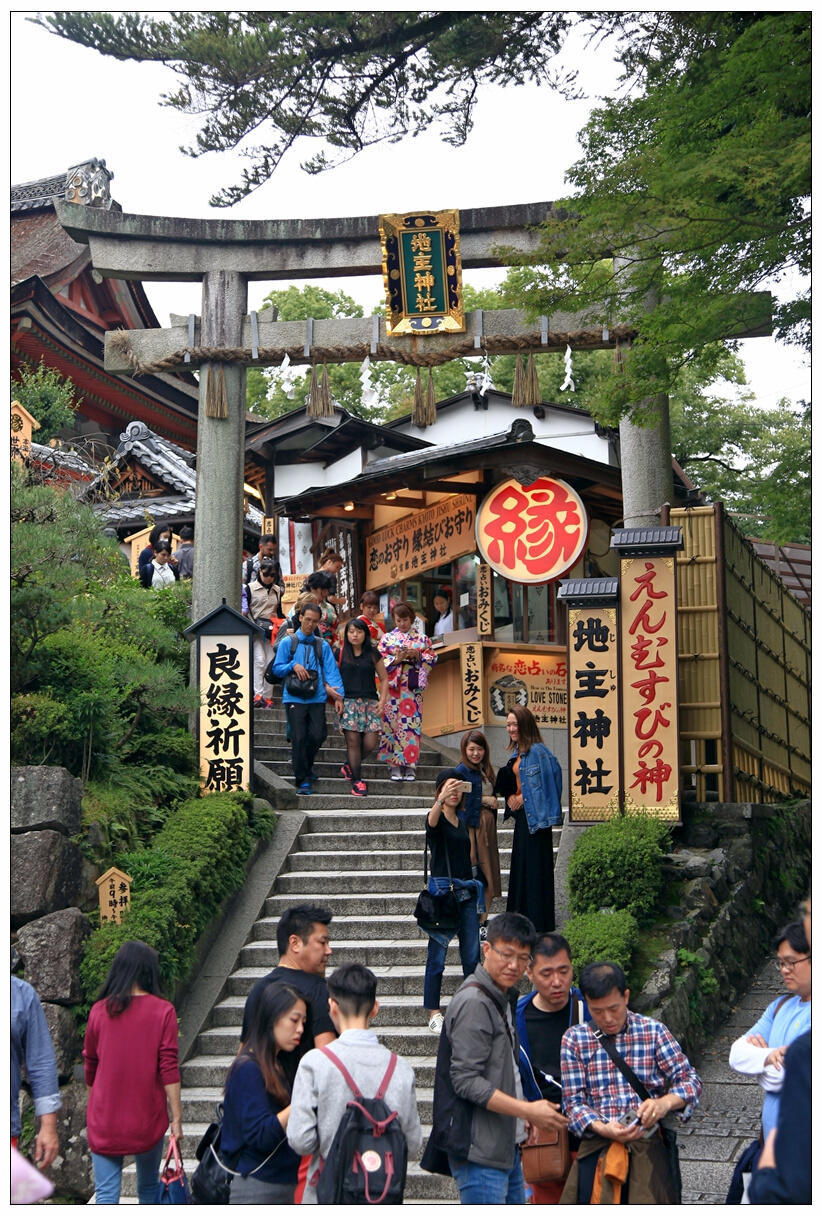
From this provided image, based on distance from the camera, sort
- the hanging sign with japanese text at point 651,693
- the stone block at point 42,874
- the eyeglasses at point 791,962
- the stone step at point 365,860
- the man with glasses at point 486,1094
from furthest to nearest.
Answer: the stone step at point 365,860 < the hanging sign with japanese text at point 651,693 < the stone block at point 42,874 < the man with glasses at point 486,1094 < the eyeglasses at point 791,962

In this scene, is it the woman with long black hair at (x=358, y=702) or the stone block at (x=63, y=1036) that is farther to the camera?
the woman with long black hair at (x=358, y=702)

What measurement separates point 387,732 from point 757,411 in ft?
62.4

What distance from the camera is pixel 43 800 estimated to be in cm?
1077

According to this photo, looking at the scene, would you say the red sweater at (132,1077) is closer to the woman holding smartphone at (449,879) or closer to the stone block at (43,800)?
the woman holding smartphone at (449,879)

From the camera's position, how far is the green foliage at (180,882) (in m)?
10.4

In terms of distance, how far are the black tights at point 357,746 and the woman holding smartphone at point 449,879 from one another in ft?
13.8

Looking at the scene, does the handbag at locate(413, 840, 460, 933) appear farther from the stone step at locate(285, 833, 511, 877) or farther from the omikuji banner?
the omikuji banner

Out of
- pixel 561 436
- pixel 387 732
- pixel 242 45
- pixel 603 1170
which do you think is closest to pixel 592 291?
pixel 242 45

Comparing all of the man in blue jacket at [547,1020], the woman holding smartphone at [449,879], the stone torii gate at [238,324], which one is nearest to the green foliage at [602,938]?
the woman holding smartphone at [449,879]

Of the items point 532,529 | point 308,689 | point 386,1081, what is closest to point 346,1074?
point 386,1081

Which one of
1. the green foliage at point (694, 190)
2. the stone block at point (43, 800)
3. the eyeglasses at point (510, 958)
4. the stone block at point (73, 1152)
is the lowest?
the stone block at point (73, 1152)

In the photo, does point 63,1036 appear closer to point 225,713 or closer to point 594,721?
point 225,713

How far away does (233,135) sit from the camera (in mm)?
→ 13672

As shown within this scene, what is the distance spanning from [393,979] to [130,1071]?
4116 millimetres
